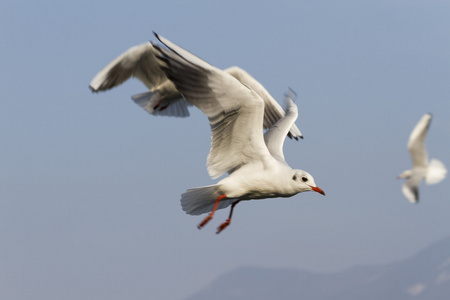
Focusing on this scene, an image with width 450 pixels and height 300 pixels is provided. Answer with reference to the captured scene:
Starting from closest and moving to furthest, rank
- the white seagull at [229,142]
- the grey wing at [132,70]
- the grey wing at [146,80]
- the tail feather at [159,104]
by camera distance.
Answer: the white seagull at [229,142] < the grey wing at [132,70] < the grey wing at [146,80] < the tail feather at [159,104]

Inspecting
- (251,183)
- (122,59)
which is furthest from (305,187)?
(122,59)

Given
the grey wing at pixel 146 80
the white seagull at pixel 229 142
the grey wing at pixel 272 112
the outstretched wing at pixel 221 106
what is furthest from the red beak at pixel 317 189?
the grey wing at pixel 146 80

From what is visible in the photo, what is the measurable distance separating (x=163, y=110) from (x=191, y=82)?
26.7 feet

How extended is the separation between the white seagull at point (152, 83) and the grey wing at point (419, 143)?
4397 millimetres

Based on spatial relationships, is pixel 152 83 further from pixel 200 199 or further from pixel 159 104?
pixel 200 199

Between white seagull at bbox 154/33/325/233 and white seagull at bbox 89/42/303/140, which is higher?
white seagull at bbox 89/42/303/140

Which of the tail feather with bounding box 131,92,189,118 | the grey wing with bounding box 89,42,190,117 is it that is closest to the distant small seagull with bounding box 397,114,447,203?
the grey wing with bounding box 89,42,190,117

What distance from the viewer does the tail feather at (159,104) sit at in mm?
17859

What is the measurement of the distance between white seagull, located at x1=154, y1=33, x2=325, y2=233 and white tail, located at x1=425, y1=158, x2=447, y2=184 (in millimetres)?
1568

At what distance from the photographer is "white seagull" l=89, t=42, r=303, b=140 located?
1440cm

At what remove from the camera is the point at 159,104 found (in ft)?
58.5

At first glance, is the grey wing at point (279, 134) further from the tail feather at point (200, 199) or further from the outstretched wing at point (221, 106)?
the tail feather at point (200, 199)

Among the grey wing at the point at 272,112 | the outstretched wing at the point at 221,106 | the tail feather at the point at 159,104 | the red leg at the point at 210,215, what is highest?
the tail feather at the point at 159,104

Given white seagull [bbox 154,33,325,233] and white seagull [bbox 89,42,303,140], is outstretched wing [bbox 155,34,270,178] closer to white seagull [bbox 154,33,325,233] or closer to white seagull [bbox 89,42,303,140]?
white seagull [bbox 154,33,325,233]
